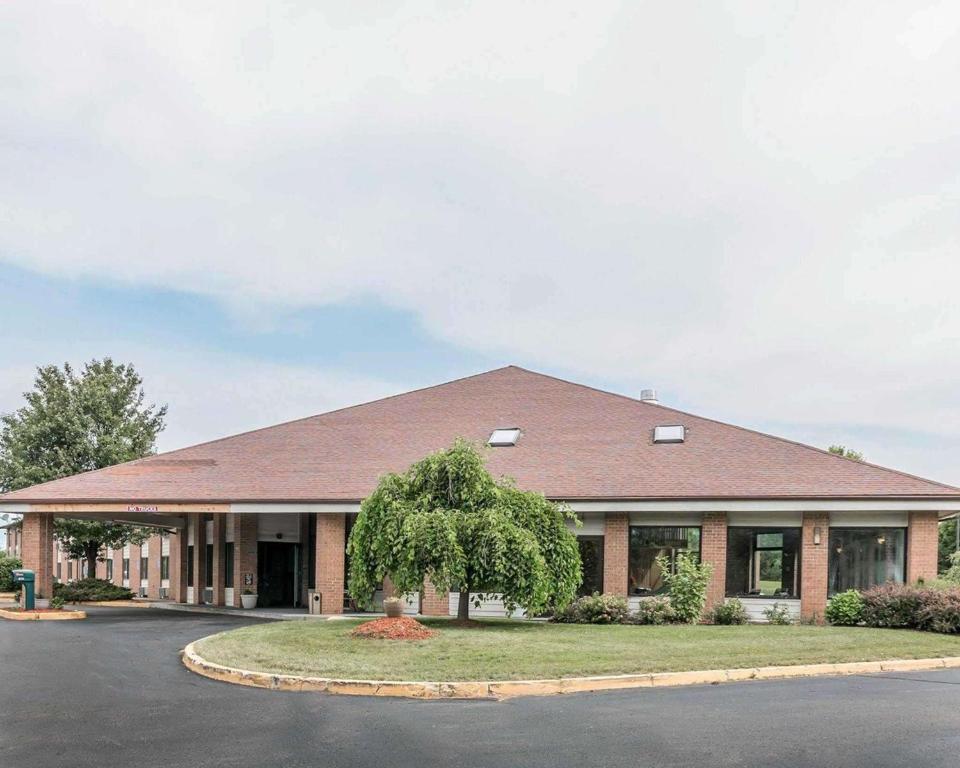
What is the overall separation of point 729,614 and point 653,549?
2.70m

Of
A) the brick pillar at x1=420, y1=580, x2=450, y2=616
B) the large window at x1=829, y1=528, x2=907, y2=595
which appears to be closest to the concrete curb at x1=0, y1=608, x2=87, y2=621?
the brick pillar at x1=420, y1=580, x2=450, y2=616

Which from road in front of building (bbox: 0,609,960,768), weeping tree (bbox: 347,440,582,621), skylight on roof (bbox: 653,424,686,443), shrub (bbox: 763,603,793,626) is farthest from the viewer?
skylight on roof (bbox: 653,424,686,443)

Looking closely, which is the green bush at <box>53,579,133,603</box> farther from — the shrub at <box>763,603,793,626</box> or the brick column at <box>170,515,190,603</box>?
the shrub at <box>763,603,793,626</box>

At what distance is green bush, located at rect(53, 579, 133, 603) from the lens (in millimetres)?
34844

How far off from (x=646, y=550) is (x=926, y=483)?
663 cm

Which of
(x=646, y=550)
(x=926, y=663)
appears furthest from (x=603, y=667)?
(x=646, y=550)

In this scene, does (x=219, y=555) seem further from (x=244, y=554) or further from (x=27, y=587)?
(x=27, y=587)

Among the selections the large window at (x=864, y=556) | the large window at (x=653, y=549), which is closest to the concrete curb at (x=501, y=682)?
the large window at (x=864, y=556)

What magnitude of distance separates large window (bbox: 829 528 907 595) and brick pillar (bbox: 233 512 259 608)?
1674cm

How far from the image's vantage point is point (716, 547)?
23.4 m

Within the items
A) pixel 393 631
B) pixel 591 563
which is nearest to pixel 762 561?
pixel 591 563

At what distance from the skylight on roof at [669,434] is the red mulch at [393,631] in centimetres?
1157

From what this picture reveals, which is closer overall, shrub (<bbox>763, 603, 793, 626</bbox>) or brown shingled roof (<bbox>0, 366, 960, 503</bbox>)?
shrub (<bbox>763, 603, 793, 626</bbox>)

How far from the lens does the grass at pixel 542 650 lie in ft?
43.7
